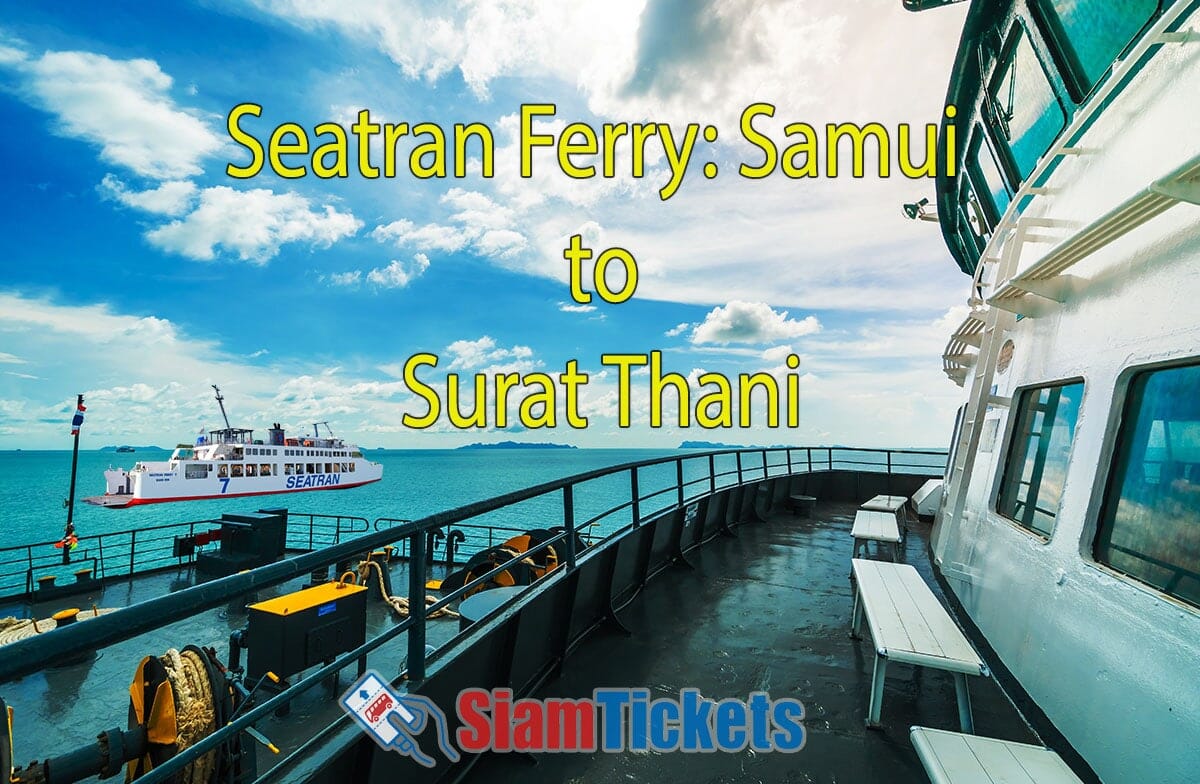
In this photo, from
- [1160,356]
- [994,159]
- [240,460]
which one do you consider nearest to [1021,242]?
[1160,356]

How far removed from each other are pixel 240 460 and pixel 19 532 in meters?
23.0

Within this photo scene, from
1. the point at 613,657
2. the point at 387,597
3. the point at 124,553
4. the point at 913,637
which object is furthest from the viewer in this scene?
the point at 124,553

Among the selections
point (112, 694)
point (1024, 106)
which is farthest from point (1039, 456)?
point (112, 694)

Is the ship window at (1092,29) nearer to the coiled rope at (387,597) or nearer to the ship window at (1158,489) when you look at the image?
the ship window at (1158,489)

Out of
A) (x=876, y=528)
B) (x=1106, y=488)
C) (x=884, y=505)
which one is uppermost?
(x=1106, y=488)

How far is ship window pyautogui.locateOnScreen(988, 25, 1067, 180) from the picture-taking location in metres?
5.43

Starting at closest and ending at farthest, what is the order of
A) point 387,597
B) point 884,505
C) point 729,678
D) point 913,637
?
point 913,637, point 729,678, point 884,505, point 387,597

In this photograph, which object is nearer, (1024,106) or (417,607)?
(417,607)

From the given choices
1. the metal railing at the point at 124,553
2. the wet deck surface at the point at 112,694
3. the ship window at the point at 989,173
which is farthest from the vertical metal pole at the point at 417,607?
the ship window at the point at 989,173

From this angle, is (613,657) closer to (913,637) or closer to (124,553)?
(913,637)

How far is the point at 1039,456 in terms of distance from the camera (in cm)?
458

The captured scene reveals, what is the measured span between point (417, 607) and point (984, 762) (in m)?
2.52

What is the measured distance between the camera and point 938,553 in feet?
23.8

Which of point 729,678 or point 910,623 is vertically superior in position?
point 910,623
